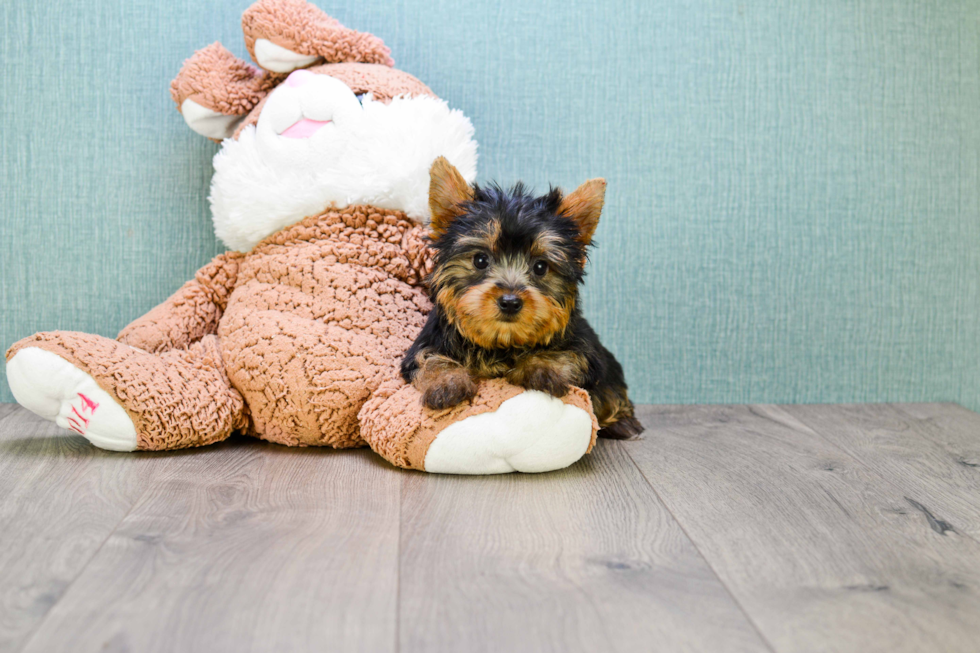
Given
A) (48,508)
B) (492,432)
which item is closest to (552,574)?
(492,432)

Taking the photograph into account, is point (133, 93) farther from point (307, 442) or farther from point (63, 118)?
point (307, 442)

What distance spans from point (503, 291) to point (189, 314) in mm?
1096

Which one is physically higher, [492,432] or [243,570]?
[492,432]

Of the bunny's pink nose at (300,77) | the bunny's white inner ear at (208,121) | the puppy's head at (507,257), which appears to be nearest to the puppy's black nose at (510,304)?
the puppy's head at (507,257)

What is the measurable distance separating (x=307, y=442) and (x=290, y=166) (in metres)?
0.79

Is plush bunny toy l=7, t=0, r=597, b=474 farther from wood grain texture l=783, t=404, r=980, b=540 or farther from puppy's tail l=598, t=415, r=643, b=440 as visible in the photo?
wood grain texture l=783, t=404, r=980, b=540

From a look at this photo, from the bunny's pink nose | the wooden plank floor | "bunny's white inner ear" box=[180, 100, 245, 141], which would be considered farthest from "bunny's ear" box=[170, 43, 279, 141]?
the wooden plank floor

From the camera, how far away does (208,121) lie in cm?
240

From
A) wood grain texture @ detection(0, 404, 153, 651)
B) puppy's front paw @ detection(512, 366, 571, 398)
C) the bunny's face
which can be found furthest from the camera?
the bunny's face

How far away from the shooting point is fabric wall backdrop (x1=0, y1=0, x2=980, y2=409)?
2607mm

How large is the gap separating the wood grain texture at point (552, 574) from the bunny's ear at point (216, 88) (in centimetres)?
130

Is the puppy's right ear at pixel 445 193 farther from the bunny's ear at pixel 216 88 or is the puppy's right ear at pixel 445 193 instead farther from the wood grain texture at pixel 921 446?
the wood grain texture at pixel 921 446

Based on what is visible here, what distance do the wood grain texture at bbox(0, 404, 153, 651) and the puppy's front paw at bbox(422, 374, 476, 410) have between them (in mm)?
702

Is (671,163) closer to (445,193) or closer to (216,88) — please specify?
(445,193)
